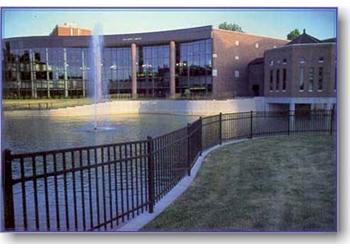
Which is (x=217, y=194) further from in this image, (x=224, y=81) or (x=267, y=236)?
(x=224, y=81)

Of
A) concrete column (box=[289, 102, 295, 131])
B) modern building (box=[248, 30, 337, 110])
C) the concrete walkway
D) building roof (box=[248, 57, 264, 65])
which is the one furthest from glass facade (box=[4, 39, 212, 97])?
the concrete walkway

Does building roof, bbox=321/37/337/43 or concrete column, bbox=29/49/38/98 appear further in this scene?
concrete column, bbox=29/49/38/98

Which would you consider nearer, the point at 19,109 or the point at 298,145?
the point at 19,109

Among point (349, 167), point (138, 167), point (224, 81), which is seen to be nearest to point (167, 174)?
point (138, 167)

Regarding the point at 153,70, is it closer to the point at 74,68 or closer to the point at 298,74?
the point at 74,68

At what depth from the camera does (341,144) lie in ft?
10.5

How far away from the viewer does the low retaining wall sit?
3447mm

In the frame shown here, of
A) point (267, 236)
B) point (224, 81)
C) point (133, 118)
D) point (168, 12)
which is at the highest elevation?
point (168, 12)

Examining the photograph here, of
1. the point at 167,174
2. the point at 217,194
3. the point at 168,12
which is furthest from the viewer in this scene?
the point at 167,174

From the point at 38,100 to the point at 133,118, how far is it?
0.76m

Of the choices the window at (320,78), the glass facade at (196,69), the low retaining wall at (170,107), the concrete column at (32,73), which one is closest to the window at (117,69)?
the low retaining wall at (170,107)

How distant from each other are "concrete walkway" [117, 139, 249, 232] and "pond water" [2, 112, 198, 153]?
0.56m

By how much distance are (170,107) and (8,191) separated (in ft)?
4.71

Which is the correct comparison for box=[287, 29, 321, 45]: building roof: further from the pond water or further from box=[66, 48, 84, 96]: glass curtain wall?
box=[66, 48, 84, 96]: glass curtain wall
